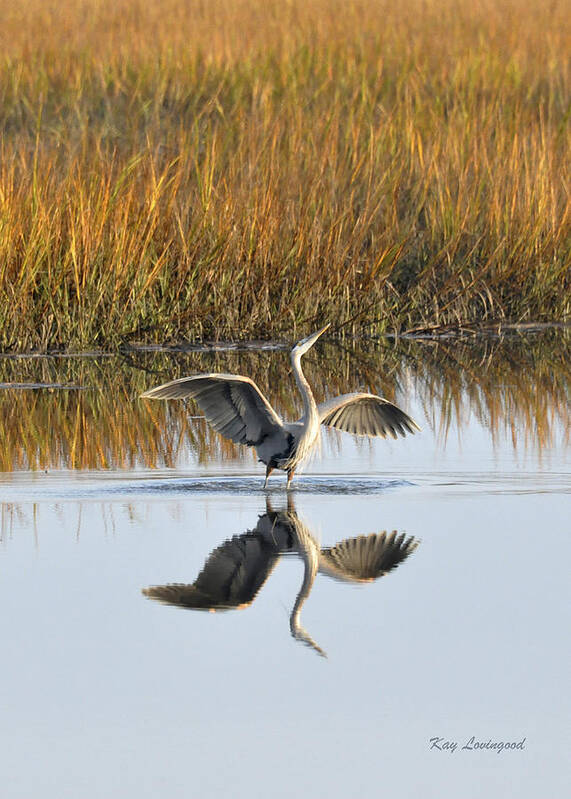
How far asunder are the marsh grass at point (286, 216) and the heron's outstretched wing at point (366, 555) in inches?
233

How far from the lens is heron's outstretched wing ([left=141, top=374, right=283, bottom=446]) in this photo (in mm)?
7602

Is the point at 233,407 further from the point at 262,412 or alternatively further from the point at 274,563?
the point at 274,563

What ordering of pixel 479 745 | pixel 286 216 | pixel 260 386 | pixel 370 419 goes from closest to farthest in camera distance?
pixel 479 745 → pixel 370 419 → pixel 260 386 → pixel 286 216

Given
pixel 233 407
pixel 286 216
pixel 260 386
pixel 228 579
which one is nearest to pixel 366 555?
pixel 228 579

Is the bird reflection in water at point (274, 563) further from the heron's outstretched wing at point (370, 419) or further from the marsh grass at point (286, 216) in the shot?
the marsh grass at point (286, 216)

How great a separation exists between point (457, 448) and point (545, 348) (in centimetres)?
461

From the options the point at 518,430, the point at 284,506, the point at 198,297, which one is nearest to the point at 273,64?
the point at 198,297

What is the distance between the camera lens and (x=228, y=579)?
563 cm

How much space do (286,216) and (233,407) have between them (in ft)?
18.5

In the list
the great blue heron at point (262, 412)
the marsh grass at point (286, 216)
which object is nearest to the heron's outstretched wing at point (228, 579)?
the great blue heron at point (262, 412)

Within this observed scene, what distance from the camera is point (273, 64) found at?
20.2 meters

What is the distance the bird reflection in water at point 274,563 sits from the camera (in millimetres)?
5285

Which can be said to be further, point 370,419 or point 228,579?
point 370,419

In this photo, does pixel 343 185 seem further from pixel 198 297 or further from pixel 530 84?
pixel 530 84
